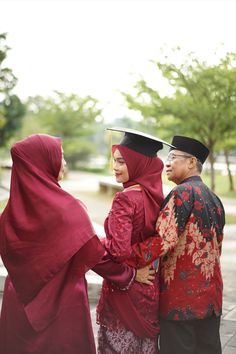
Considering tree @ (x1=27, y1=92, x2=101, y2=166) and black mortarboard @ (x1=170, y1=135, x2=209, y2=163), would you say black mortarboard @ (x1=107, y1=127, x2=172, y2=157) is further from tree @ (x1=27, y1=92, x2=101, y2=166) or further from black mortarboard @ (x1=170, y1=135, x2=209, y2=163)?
tree @ (x1=27, y1=92, x2=101, y2=166)

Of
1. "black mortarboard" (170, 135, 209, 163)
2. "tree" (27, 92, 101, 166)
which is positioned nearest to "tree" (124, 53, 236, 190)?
"black mortarboard" (170, 135, 209, 163)

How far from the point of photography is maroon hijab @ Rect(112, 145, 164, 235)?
2.76 m

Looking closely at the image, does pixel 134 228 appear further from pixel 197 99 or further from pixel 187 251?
pixel 197 99

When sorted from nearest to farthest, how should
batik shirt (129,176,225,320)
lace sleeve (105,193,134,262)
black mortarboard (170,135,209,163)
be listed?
lace sleeve (105,193,134,262)
batik shirt (129,176,225,320)
black mortarboard (170,135,209,163)

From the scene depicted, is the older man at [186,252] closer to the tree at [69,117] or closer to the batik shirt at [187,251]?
the batik shirt at [187,251]

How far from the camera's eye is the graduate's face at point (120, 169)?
2.79m

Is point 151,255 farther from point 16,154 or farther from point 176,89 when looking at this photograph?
point 176,89

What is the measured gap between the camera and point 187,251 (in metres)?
2.82

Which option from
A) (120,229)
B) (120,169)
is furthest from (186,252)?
(120,169)

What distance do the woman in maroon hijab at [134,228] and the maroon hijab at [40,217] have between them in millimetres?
240

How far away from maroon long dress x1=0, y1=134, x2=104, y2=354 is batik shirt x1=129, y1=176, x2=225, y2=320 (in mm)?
395

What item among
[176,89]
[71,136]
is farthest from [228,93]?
[71,136]

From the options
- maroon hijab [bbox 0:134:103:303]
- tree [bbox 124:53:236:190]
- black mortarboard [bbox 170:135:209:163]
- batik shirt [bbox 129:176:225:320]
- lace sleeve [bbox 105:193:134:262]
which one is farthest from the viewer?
tree [bbox 124:53:236:190]

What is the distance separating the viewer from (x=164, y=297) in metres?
2.88
